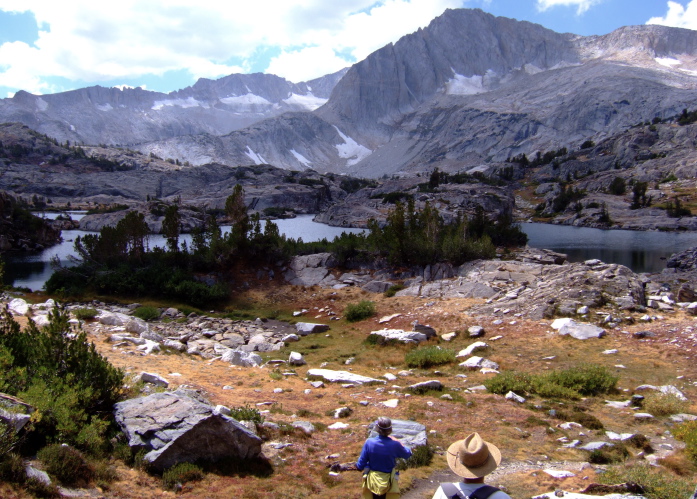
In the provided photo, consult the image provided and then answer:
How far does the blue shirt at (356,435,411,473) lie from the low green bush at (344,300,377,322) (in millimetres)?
21636

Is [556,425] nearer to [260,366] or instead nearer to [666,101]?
[260,366]

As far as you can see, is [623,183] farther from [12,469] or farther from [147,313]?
[12,469]

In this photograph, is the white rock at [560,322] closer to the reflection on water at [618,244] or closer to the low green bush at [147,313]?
the low green bush at [147,313]

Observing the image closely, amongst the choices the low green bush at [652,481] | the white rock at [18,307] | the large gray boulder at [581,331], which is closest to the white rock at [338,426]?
the low green bush at [652,481]

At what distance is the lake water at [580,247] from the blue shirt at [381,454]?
47.1 meters

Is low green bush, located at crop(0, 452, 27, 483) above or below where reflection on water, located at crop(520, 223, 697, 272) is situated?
above

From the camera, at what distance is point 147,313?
92.3ft

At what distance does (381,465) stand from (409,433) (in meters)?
3.62

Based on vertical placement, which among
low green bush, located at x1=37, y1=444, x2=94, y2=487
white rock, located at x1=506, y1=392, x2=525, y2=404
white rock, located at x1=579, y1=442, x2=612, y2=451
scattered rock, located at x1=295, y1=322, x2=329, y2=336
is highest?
low green bush, located at x1=37, y1=444, x2=94, y2=487

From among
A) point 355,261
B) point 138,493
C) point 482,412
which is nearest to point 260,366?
point 482,412

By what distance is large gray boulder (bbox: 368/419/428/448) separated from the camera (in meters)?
9.30

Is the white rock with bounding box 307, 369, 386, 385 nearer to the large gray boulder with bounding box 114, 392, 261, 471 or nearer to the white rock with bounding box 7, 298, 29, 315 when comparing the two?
the large gray boulder with bounding box 114, 392, 261, 471

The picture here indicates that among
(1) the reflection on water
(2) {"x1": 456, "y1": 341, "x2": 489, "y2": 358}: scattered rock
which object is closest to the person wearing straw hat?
(2) {"x1": 456, "y1": 341, "x2": 489, "y2": 358}: scattered rock

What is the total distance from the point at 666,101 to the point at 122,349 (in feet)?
806
